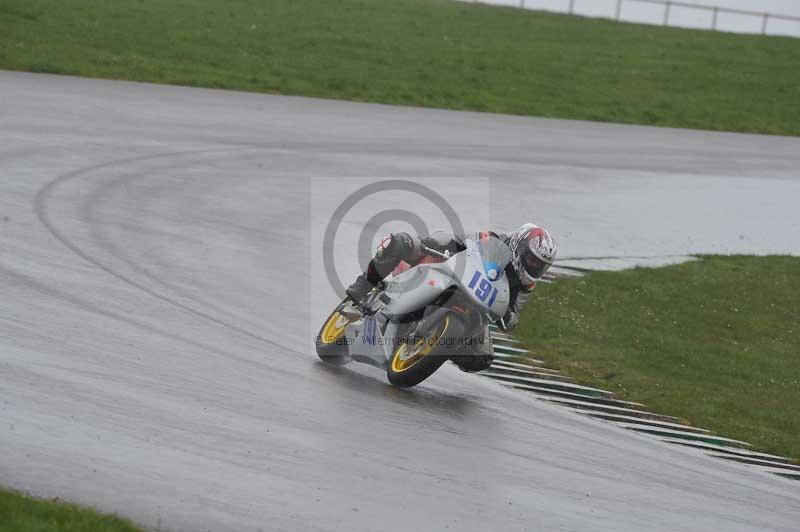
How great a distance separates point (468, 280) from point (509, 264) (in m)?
0.48

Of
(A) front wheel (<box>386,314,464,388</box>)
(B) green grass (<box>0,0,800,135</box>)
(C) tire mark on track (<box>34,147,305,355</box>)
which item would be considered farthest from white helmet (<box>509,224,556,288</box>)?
(B) green grass (<box>0,0,800,135</box>)

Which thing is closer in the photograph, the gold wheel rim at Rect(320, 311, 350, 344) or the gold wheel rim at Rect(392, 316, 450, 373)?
the gold wheel rim at Rect(392, 316, 450, 373)

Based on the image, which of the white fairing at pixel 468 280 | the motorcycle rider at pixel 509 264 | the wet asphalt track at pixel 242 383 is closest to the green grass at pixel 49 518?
the wet asphalt track at pixel 242 383

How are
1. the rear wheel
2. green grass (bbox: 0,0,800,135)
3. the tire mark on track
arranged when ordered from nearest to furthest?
the rear wheel, the tire mark on track, green grass (bbox: 0,0,800,135)

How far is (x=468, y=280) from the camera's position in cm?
1031

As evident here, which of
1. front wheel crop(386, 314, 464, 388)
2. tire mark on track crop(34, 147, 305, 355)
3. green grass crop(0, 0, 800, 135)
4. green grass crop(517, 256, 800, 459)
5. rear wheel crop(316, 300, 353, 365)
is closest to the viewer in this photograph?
front wheel crop(386, 314, 464, 388)

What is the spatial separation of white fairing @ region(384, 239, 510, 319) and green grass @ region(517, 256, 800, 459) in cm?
269

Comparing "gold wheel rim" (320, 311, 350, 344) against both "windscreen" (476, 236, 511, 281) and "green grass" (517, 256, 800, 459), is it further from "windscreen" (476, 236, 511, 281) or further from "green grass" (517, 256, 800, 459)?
"green grass" (517, 256, 800, 459)

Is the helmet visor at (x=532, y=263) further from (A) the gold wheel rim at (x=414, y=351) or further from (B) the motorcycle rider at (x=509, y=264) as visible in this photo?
(A) the gold wheel rim at (x=414, y=351)

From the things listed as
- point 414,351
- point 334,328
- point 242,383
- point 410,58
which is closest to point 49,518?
point 242,383

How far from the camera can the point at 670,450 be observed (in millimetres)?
10602

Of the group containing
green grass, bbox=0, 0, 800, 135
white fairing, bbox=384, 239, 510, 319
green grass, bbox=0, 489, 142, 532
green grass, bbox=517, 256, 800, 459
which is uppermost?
green grass, bbox=0, 0, 800, 135

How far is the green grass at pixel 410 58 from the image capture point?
30.1 metres

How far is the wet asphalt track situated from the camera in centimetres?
743
